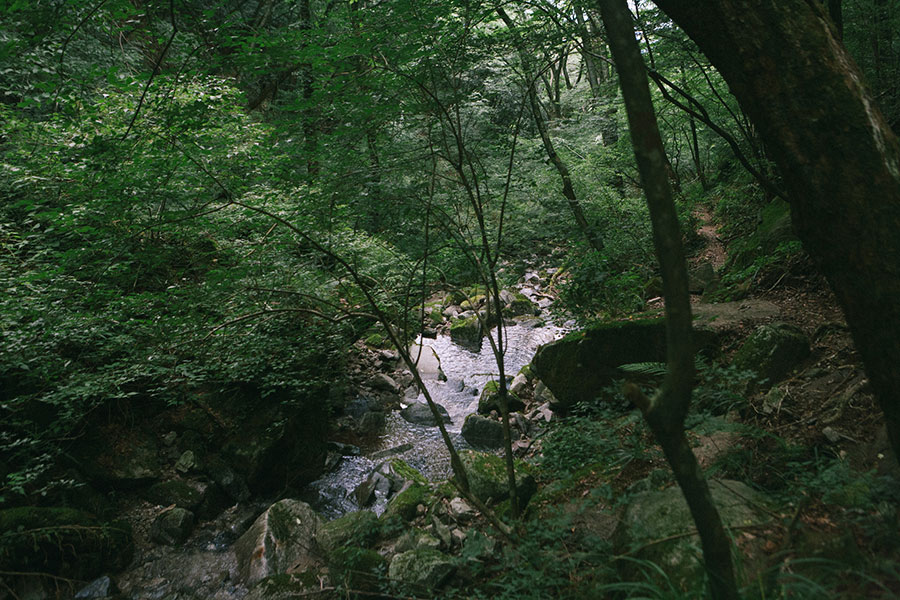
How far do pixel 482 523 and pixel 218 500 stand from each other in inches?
140

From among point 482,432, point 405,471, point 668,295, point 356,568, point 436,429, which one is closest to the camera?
point 668,295

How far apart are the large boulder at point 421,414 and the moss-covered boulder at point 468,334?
2.24 meters

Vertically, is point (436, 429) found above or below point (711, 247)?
below

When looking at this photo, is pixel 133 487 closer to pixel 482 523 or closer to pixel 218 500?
pixel 218 500

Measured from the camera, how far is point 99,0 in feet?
10.7

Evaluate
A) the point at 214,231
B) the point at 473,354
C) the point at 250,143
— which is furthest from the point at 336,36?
the point at 473,354

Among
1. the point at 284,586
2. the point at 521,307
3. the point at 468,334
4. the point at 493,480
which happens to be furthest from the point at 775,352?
the point at 521,307

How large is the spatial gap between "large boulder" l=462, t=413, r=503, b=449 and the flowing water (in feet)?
0.47

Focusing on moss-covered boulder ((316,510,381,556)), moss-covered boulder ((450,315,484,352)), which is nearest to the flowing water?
moss-covered boulder ((450,315,484,352))

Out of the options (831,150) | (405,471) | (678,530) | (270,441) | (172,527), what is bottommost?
(405,471)

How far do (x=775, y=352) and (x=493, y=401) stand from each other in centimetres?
399

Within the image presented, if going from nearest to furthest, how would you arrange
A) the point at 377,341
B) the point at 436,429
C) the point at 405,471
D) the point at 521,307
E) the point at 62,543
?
the point at 62,543 → the point at 405,471 → the point at 436,429 → the point at 377,341 → the point at 521,307

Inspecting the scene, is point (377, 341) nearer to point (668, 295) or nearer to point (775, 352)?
point (775, 352)

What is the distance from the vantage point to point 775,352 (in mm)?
3822
